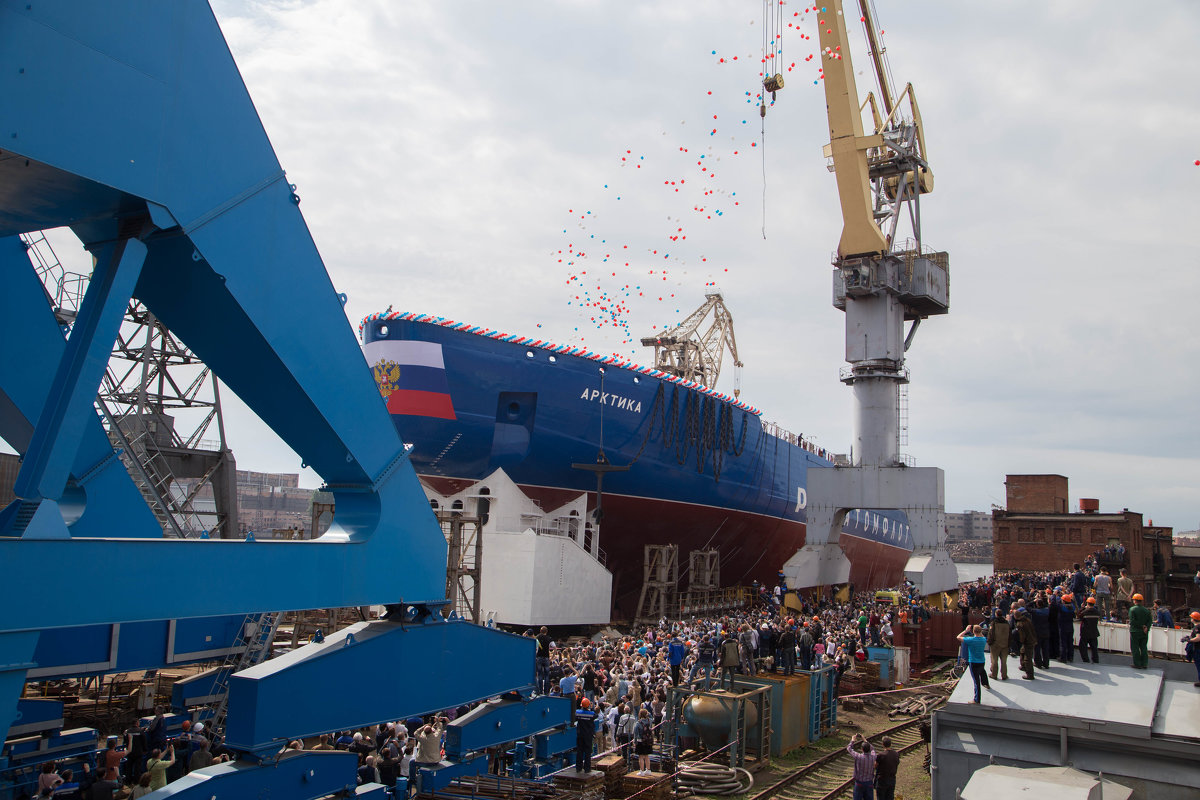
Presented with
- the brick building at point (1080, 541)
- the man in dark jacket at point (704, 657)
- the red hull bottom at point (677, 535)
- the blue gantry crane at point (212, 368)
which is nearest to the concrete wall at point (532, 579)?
the red hull bottom at point (677, 535)

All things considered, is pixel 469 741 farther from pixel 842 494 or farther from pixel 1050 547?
pixel 1050 547

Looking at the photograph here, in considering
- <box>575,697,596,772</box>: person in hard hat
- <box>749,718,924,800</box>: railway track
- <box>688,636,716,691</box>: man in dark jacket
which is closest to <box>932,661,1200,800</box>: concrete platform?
<box>749,718,924,800</box>: railway track

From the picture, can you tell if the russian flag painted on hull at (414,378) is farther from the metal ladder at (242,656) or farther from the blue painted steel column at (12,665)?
the blue painted steel column at (12,665)

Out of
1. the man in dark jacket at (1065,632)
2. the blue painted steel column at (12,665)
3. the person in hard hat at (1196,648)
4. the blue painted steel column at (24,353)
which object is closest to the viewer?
the blue painted steel column at (12,665)

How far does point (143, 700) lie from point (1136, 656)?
45.8 ft

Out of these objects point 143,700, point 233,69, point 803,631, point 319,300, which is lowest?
point 143,700

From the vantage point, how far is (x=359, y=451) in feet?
21.9

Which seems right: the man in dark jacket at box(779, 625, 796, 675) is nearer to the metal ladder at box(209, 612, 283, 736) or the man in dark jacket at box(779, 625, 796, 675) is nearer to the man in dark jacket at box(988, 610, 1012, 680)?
the man in dark jacket at box(988, 610, 1012, 680)

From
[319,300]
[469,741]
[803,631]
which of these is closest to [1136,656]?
[803,631]

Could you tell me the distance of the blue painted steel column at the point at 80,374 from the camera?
4.79m

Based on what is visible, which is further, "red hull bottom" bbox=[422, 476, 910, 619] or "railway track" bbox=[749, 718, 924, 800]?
"red hull bottom" bbox=[422, 476, 910, 619]

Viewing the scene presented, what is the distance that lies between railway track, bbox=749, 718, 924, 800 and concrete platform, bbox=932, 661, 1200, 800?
2471 millimetres

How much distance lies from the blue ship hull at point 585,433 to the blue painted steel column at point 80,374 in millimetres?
18010

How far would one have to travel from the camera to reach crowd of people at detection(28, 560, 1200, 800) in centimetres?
863
